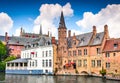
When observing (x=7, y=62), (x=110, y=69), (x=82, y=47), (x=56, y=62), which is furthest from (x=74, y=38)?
(x=7, y=62)

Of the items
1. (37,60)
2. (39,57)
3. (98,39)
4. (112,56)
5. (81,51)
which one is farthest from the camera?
(37,60)

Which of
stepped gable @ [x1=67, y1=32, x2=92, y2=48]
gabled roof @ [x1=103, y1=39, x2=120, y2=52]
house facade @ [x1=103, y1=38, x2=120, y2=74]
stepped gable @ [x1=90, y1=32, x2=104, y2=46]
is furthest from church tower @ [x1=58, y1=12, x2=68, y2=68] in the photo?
house facade @ [x1=103, y1=38, x2=120, y2=74]

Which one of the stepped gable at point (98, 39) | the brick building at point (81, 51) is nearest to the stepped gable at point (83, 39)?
the brick building at point (81, 51)

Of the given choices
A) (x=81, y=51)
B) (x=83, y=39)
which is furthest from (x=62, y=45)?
(x=83, y=39)

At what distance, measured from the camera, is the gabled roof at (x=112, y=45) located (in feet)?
163

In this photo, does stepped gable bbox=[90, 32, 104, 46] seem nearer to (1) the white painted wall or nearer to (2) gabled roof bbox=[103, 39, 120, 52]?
(2) gabled roof bbox=[103, 39, 120, 52]

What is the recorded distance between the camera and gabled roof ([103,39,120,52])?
163 ft

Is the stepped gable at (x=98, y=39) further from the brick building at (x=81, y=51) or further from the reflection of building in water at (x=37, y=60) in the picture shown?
the reflection of building in water at (x=37, y=60)

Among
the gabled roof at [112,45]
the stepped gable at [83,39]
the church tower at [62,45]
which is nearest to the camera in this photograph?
the gabled roof at [112,45]

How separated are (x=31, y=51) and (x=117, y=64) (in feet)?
97.5

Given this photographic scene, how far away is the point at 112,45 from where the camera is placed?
169 feet

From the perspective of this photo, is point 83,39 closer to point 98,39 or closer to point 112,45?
point 98,39

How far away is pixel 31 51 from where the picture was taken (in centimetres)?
7088

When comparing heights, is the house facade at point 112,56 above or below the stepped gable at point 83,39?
below
